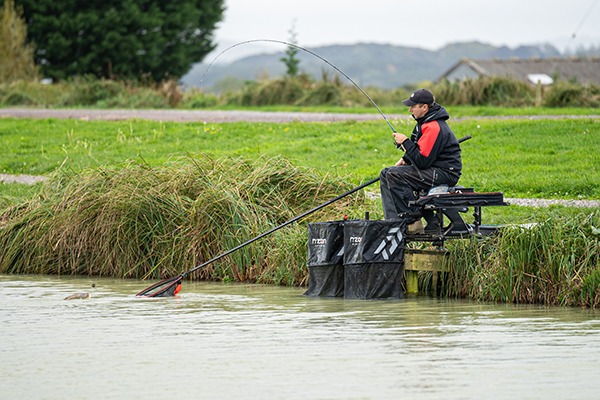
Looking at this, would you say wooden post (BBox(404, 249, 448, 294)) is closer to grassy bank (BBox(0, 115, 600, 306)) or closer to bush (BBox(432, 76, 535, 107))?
grassy bank (BBox(0, 115, 600, 306))

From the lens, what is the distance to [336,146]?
16.1 m

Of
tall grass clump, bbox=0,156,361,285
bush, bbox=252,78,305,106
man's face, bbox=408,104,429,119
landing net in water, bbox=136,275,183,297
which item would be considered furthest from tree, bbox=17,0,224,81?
man's face, bbox=408,104,429,119

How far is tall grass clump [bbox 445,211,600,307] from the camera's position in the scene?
7277 mm

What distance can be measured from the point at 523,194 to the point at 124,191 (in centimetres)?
568

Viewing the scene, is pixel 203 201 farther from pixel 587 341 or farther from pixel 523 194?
pixel 587 341

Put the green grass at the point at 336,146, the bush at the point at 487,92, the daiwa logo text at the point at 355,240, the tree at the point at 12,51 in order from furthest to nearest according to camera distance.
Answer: the tree at the point at 12,51
the bush at the point at 487,92
the green grass at the point at 336,146
the daiwa logo text at the point at 355,240

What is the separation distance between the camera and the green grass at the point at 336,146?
1265 cm

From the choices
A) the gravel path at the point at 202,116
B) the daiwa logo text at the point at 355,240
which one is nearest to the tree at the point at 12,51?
the gravel path at the point at 202,116

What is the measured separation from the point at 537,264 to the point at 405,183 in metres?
1.44

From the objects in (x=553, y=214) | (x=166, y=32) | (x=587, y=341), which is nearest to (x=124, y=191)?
(x=553, y=214)

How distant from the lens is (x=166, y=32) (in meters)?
40.3

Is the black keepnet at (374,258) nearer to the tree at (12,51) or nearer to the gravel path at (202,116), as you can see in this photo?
the gravel path at (202,116)

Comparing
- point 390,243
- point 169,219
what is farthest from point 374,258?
point 169,219

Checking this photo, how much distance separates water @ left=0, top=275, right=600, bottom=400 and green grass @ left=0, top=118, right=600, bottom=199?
4393 mm
